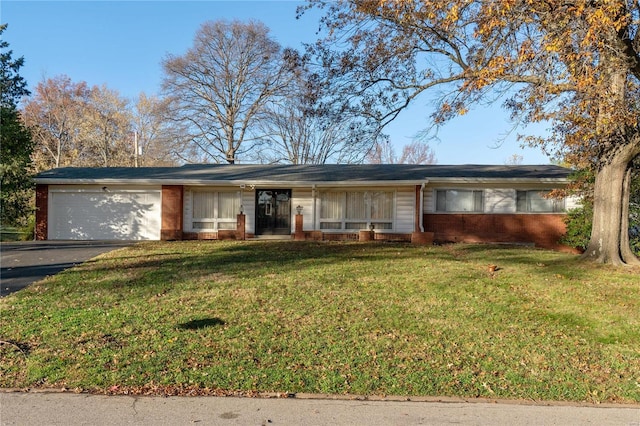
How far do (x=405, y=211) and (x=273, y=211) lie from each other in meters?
5.35

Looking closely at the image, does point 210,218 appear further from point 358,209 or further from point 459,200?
point 459,200

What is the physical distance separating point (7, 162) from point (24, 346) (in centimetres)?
1184

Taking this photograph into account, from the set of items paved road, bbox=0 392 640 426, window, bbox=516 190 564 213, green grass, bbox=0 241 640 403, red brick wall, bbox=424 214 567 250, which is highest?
window, bbox=516 190 564 213

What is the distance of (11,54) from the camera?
56.9 feet

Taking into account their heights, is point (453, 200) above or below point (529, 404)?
above

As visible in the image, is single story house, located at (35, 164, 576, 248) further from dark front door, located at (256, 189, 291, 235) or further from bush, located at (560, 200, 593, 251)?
bush, located at (560, 200, 593, 251)

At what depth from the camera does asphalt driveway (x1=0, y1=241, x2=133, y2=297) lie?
8.43 m

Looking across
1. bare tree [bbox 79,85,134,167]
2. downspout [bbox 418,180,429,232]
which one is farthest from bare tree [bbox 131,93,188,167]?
downspout [bbox 418,180,429,232]

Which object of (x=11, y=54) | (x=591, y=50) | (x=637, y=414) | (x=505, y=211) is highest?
(x=11, y=54)

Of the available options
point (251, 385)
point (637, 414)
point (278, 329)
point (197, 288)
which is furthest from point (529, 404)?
point (197, 288)

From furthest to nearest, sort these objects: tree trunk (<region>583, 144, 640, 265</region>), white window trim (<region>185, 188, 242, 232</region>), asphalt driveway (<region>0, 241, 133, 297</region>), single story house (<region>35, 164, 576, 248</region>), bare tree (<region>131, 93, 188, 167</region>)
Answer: bare tree (<region>131, 93, 188, 167</region>) → white window trim (<region>185, 188, 242, 232</region>) → single story house (<region>35, 164, 576, 248</region>) → tree trunk (<region>583, 144, 640, 265</region>) → asphalt driveway (<region>0, 241, 133, 297</region>)

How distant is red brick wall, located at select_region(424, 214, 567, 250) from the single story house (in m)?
0.04

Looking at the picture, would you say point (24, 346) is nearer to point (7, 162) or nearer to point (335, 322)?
point (335, 322)

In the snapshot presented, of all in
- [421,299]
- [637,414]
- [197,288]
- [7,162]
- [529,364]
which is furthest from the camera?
[7,162]
